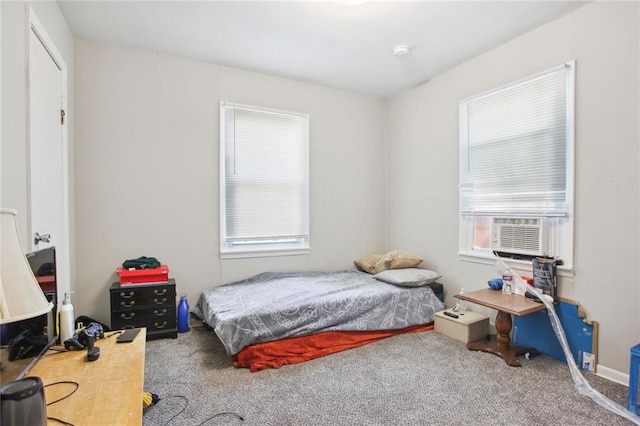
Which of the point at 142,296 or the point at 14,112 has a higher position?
the point at 14,112

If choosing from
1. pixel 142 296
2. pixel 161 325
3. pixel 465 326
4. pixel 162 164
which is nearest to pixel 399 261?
pixel 465 326

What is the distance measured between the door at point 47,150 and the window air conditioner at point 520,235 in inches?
135

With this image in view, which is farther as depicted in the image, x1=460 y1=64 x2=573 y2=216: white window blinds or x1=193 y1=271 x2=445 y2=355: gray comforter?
x1=460 y1=64 x2=573 y2=216: white window blinds

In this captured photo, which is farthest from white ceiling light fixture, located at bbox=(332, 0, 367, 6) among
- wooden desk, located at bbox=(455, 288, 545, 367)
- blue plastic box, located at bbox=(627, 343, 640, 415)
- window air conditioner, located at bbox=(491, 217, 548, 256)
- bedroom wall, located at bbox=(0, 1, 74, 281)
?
blue plastic box, located at bbox=(627, 343, 640, 415)

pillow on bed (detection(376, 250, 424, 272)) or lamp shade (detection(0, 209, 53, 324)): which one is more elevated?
lamp shade (detection(0, 209, 53, 324))

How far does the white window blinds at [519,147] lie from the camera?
8.58 feet

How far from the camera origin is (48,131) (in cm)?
216

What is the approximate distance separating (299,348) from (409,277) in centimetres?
139

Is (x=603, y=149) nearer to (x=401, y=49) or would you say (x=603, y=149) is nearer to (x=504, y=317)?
(x=504, y=317)

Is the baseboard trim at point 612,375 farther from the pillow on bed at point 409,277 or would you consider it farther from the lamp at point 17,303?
the lamp at point 17,303

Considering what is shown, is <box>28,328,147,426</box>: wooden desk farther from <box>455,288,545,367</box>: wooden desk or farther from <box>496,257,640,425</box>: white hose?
<box>496,257,640,425</box>: white hose

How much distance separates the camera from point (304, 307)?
272 cm

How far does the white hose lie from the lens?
6.24ft

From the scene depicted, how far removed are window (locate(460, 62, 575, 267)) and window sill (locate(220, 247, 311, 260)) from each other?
1.78 m
